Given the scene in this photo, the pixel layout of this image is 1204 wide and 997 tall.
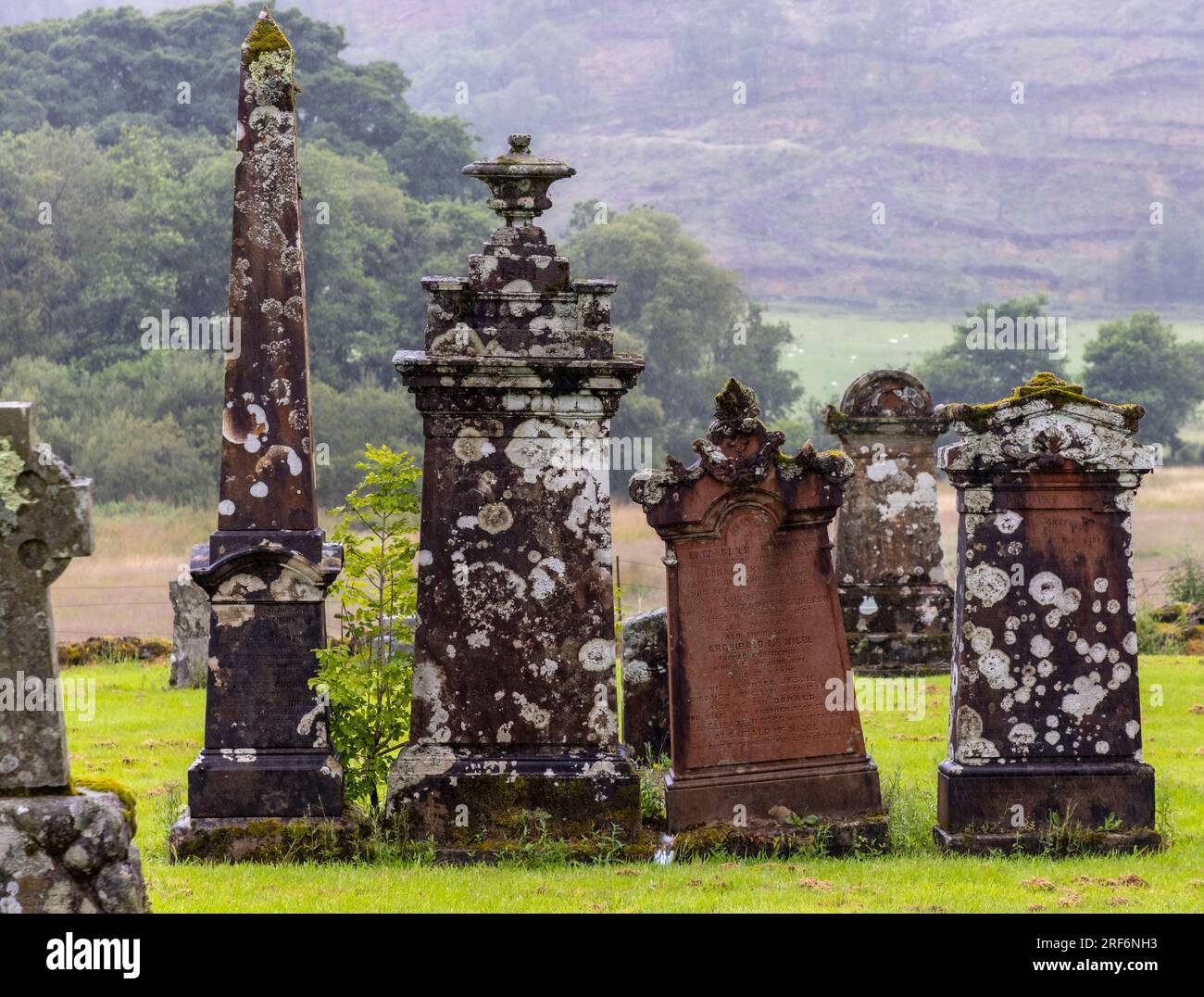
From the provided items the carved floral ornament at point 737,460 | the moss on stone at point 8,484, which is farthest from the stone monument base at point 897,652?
the moss on stone at point 8,484

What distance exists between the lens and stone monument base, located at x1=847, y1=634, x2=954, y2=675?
18078 millimetres

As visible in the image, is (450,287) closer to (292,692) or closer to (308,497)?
(308,497)

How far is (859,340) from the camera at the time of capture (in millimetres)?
91750

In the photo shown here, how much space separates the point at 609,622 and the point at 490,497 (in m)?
1.02

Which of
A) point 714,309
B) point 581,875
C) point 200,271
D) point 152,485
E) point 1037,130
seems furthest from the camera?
point 1037,130

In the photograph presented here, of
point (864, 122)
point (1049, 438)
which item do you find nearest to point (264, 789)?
point (1049, 438)

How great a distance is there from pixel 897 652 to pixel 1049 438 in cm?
845

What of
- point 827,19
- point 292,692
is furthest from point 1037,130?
point 292,692

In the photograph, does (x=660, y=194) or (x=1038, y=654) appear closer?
(x=1038, y=654)

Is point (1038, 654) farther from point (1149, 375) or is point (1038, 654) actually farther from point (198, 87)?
point (198, 87)

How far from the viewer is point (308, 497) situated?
10.1 meters

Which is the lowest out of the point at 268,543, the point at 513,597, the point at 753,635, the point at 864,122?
the point at 753,635

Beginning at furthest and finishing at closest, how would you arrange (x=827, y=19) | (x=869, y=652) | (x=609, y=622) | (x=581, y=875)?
(x=827, y=19) → (x=869, y=652) → (x=609, y=622) → (x=581, y=875)

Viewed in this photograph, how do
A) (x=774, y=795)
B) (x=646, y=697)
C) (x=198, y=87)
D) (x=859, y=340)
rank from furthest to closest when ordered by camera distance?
(x=859, y=340) < (x=198, y=87) < (x=646, y=697) < (x=774, y=795)
